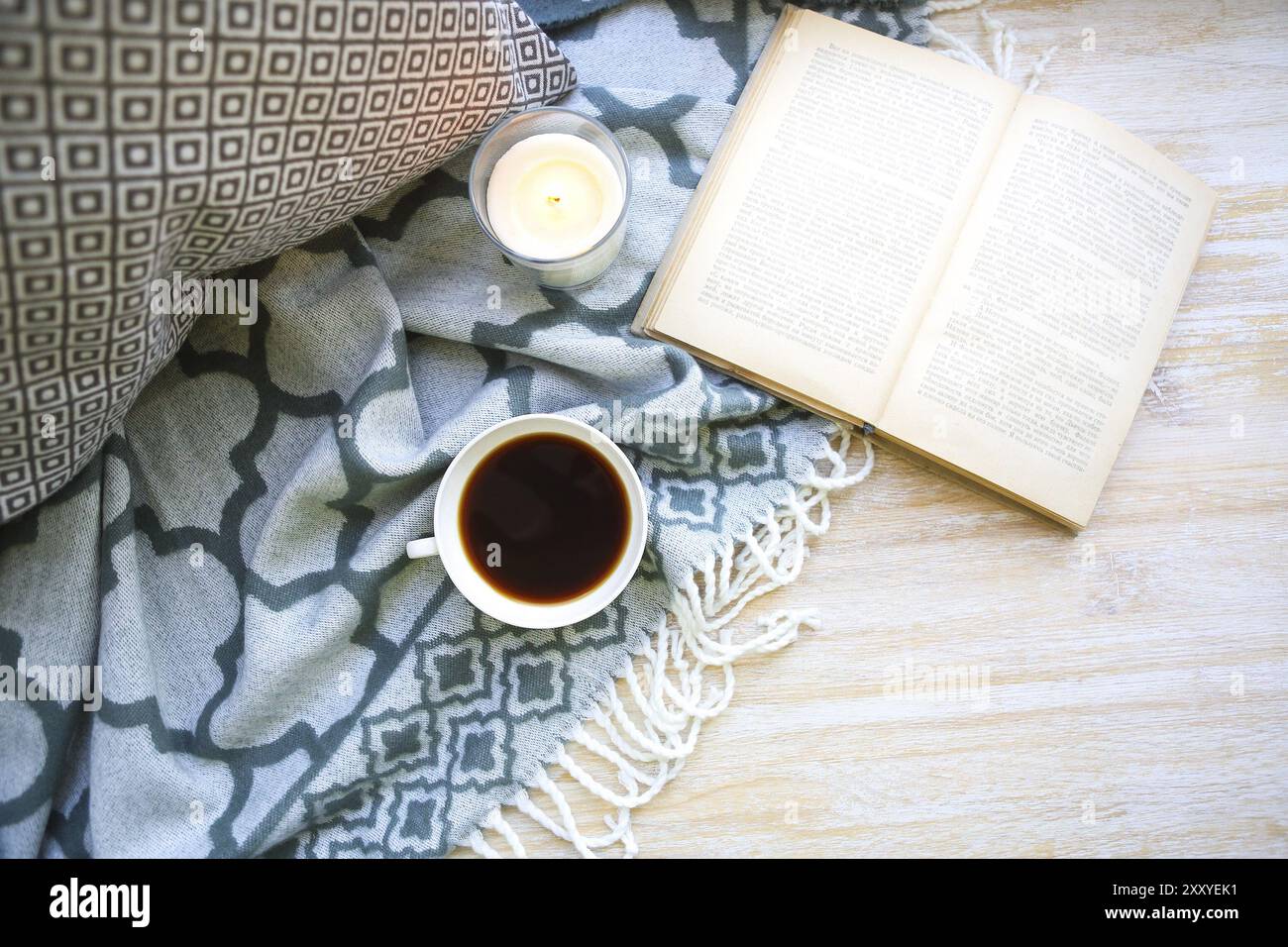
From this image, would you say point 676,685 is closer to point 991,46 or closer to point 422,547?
point 422,547

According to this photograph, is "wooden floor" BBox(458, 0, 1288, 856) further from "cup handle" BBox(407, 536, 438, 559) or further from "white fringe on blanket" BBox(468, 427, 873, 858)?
"cup handle" BBox(407, 536, 438, 559)

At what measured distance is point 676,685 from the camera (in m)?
0.80

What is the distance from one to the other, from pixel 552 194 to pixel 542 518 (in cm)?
28

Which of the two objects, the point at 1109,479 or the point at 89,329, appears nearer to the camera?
the point at 89,329

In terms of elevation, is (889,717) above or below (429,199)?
below

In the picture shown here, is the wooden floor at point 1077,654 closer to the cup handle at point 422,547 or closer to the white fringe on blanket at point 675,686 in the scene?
the white fringe on blanket at point 675,686

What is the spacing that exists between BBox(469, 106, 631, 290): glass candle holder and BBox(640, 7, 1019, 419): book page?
7 cm

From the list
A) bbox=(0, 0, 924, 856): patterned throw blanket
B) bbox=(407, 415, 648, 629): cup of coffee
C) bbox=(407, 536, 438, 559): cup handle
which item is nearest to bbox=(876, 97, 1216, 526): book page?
bbox=(0, 0, 924, 856): patterned throw blanket
